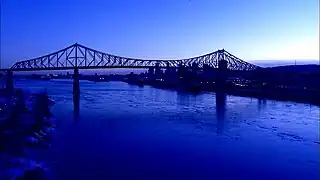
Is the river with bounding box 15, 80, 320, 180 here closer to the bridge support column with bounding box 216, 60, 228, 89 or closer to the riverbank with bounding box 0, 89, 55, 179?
the riverbank with bounding box 0, 89, 55, 179

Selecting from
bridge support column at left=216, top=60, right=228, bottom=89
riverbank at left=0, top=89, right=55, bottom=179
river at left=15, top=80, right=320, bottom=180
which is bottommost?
river at left=15, top=80, right=320, bottom=180

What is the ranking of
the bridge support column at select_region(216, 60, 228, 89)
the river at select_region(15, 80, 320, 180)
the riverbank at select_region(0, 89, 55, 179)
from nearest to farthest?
the riverbank at select_region(0, 89, 55, 179) < the river at select_region(15, 80, 320, 180) < the bridge support column at select_region(216, 60, 228, 89)

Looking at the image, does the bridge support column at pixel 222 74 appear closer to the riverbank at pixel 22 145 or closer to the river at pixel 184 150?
the river at pixel 184 150

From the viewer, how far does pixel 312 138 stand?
289 inches

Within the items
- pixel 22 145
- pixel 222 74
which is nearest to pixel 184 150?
pixel 22 145

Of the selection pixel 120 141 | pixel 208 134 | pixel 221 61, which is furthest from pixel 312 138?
pixel 221 61

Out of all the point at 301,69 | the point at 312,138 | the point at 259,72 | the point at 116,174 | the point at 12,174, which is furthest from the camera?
the point at 301,69

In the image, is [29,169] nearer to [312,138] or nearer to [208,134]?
[208,134]

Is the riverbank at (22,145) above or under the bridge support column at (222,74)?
under

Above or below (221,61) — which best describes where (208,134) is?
below

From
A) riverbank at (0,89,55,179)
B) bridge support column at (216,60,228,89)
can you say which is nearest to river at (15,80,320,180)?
riverbank at (0,89,55,179)

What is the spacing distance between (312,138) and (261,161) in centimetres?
248

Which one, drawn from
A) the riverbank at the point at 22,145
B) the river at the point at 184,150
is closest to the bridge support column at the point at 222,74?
the river at the point at 184,150

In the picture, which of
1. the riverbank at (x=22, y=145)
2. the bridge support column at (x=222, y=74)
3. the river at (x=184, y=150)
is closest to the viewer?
the riverbank at (x=22, y=145)
